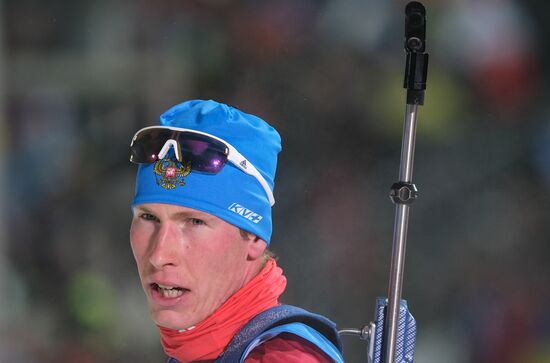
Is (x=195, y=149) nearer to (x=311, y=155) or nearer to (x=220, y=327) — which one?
(x=220, y=327)

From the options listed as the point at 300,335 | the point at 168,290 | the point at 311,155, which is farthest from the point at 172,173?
the point at 311,155

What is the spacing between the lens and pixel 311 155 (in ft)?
9.30

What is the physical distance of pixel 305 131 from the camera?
283cm

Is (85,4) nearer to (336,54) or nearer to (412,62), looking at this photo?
(336,54)

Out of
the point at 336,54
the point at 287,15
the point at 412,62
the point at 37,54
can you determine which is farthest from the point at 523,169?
the point at 37,54

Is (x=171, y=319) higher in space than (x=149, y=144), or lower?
lower

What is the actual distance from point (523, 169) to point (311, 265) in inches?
30.3

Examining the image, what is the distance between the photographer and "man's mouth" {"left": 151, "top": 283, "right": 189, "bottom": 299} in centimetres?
144

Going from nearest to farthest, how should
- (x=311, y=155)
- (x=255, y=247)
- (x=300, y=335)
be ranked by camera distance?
(x=300, y=335) → (x=255, y=247) → (x=311, y=155)

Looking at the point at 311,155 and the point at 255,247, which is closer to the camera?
the point at 255,247

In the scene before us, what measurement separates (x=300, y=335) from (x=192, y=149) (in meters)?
0.36

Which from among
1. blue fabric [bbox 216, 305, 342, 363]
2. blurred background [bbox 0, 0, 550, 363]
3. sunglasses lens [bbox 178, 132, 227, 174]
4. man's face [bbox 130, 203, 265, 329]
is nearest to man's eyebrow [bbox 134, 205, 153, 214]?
man's face [bbox 130, 203, 265, 329]

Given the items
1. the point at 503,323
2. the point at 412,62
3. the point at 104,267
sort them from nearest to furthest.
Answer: the point at 412,62 < the point at 503,323 < the point at 104,267

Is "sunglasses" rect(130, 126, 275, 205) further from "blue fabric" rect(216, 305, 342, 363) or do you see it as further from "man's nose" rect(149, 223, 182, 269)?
"blue fabric" rect(216, 305, 342, 363)
